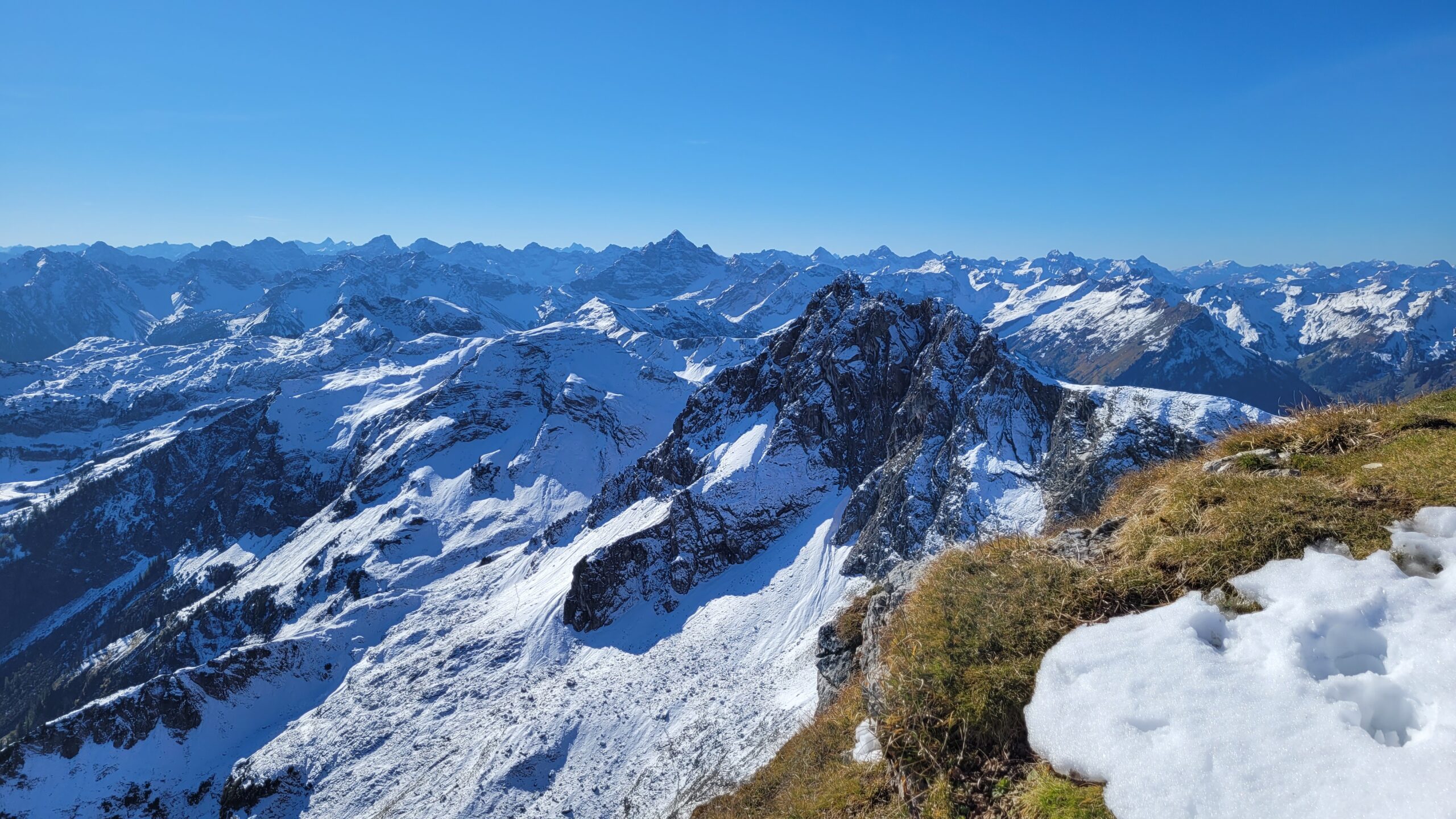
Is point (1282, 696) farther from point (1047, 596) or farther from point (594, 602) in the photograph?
point (594, 602)

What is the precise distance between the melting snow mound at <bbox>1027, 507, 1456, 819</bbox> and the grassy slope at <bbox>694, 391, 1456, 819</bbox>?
0.96 ft

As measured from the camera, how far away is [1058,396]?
62531mm

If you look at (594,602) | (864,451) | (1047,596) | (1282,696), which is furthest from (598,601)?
(1282,696)

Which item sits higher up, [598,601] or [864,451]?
[864,451]

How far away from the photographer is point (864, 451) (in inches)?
3526

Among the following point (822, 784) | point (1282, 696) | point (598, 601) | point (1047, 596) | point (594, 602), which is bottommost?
point (594, 602)

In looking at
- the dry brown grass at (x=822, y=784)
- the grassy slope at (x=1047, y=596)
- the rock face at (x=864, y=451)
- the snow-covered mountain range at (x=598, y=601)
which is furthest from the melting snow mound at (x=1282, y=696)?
the rock face at (x=864, y=451)

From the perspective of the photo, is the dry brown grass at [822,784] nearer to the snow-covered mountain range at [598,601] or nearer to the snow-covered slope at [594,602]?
the snow-covered slope at [594,602]

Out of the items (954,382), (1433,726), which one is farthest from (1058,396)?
(1433,726)

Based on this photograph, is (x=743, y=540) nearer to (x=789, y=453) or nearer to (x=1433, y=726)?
(x=789, y=453)

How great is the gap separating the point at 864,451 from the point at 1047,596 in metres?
84.2

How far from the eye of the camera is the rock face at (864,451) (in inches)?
2219

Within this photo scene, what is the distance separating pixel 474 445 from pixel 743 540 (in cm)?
10269

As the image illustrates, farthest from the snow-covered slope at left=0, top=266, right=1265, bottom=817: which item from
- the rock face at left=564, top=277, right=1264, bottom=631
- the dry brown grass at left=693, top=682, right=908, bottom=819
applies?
the dry brown grass at left=693, top=682, right=908, bottom=819
